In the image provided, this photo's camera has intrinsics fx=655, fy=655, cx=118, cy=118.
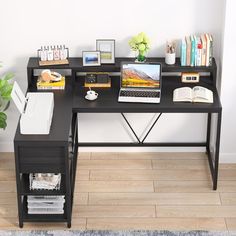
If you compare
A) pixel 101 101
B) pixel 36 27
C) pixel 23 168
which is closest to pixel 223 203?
pixel 101 101

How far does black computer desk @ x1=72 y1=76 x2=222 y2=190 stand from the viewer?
177 inches

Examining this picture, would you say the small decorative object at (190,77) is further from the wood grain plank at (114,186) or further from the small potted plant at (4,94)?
the small potted plant at (4,94)

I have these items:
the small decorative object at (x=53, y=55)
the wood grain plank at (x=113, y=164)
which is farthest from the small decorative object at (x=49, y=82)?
the wood grain plank at (x=113, y=164)

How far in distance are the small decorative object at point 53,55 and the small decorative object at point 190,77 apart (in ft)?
2.85

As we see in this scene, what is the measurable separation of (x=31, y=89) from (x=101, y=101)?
56 centimetres

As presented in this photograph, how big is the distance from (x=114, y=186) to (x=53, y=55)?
1067 mm

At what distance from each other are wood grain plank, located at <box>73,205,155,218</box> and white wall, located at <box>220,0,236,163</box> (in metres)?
0.90

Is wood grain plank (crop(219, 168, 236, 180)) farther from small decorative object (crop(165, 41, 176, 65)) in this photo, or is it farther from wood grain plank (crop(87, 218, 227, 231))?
small decorative object (crop(165, 41, 176, 65))

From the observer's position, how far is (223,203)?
15.1 ft

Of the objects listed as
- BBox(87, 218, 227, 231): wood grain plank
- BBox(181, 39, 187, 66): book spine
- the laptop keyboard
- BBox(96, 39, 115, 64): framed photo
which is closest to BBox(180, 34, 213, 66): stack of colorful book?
Answer: BBox(181, 39, 187, 66): book spine

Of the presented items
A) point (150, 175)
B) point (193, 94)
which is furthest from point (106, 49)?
point (150, 175)

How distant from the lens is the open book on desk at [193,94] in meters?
4.57

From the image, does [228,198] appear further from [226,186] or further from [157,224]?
[157,224]

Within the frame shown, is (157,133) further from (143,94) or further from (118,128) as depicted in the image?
(143,94)
